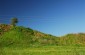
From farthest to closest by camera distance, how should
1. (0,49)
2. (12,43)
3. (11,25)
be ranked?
(11,25) < (12,43) < (0,49)

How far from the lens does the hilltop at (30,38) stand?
181 feet

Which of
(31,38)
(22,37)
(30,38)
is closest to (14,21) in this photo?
(22,37)

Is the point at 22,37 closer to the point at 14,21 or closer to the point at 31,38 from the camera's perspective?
the point at 31,38

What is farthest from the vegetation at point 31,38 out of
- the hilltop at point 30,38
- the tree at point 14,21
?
the tree at point 14,21

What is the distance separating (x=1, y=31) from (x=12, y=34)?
3978mm

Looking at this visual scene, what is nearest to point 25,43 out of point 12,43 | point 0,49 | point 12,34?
point 12,43

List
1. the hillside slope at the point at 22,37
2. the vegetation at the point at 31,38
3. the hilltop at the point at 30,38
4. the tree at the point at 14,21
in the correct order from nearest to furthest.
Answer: the hillside slope at the point at 22,37, the vegetation at the point at 31,38, the hilltop at the point at 30,38, the tree at the point at 14,21

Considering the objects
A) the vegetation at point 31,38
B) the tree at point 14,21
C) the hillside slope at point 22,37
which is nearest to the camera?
the hillside slope at point 22,37

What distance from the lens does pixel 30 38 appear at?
58375 mm

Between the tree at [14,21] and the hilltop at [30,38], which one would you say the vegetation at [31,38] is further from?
the tree at [14,21]

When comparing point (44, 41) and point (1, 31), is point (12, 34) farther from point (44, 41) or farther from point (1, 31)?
point (44, 41)

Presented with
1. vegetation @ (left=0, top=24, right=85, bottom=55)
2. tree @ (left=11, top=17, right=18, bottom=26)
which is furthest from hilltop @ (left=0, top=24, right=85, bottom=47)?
tree @ (left=11, top=17, right=18, bottom=26)

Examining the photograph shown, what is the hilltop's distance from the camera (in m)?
55.3

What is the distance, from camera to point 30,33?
62.2 meters
